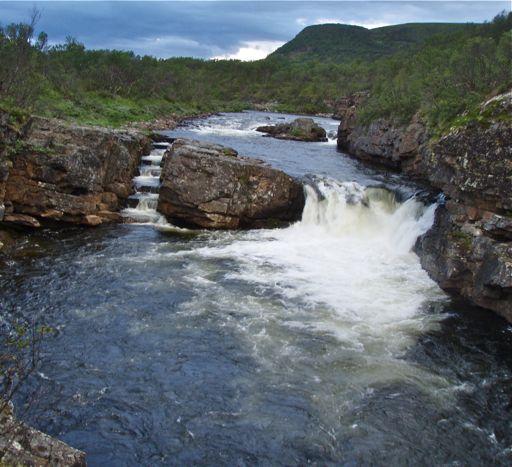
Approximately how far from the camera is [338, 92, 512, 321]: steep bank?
1627 cm

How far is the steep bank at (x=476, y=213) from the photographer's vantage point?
16266 millimetres

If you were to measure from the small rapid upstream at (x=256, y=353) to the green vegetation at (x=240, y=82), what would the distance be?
10.4 metres

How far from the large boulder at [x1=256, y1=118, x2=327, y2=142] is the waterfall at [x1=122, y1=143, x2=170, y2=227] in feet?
88.4

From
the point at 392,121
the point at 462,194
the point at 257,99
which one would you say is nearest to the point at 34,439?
the point at 462,194

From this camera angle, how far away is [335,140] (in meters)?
57.9

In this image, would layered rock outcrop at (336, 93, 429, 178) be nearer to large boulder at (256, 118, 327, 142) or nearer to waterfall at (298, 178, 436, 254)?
large boulder at (256, 118, 327, 142)

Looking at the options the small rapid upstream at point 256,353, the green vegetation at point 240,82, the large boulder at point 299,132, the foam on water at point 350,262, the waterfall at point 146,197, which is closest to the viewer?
the small rapid upstream at point 256,353

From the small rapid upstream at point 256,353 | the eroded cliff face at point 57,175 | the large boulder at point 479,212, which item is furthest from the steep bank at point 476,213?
the eroded cliff face at point 57,175

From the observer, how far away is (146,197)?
25766 millimetres

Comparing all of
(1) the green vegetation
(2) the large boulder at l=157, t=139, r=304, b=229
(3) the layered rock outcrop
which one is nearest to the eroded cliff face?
(2) the large boulder at l=157, t=139, r=304, b=229

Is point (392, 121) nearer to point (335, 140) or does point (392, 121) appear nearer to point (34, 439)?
point (335, 140)

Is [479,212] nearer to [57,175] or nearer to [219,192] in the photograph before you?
[219,192]

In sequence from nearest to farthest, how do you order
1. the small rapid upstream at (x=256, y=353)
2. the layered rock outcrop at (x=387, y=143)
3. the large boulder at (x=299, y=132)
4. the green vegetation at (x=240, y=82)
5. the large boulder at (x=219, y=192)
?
the small rapid upstream at (x=256, y=353) → the large boulder at (x=219, y=192) → the green vegetation at (x=240, y=82) → the layered rock outcrop at (x=387, y=143) → the large boulder at (x=299, y=132)

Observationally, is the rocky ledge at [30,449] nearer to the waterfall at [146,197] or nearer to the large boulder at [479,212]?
the large boulder at [479,212]
